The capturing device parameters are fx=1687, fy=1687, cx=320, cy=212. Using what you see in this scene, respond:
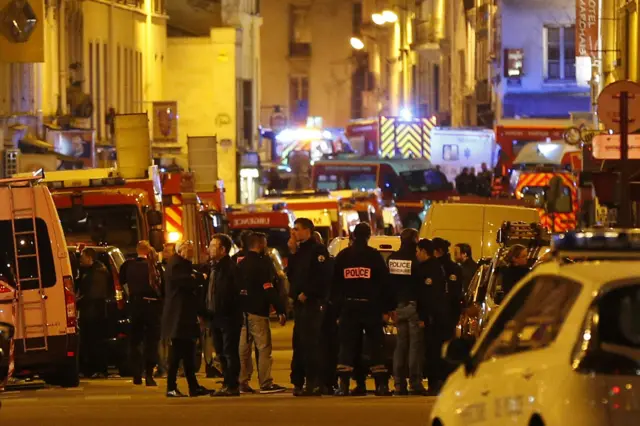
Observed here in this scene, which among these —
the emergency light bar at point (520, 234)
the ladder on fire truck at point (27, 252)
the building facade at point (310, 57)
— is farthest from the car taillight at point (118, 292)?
the building facade at point (310, 57)

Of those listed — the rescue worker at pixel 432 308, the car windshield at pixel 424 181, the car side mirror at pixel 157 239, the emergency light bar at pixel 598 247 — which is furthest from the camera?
the car windshield at pixel 424 181

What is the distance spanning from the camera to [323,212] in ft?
127

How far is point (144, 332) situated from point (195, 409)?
15.9ft

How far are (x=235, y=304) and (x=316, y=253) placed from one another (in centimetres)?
112

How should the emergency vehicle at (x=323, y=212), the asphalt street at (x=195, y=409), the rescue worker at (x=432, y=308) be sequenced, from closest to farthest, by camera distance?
the asphalt street at (x=195, y=409) < the rescue worker at (x=432, y=308) < the emergency vehicle at (x=323, y=212)

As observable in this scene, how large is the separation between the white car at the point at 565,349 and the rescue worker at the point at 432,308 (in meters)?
8.29

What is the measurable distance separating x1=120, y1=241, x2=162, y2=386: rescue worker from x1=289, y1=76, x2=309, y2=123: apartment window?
76051 mm

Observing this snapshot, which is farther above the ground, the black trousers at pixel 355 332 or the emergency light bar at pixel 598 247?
the emergency light bar at pixel 598 247

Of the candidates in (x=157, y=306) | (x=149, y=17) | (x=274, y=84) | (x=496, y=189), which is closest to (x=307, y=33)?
(x=274, y=84)

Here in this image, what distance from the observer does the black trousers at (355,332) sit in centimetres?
1659

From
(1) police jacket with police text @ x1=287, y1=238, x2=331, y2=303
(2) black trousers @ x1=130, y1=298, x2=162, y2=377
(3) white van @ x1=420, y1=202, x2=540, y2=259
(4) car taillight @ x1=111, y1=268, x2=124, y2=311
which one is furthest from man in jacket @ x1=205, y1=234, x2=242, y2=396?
(3) white van @ x1=420, y1=202, x2=540, y2=259

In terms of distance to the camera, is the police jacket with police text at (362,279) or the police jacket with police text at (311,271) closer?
the police jacket with police text at (362,279)

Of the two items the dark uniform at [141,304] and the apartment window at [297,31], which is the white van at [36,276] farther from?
the apartment window at [297,31]

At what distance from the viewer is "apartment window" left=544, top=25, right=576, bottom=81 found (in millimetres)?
61281
